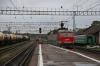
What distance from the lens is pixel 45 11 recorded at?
156 ft

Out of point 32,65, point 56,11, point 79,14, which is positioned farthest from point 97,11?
point 32,65

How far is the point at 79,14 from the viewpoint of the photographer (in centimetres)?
4744

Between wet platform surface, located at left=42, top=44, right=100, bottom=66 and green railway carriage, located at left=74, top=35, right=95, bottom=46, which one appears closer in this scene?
wet platform surface, located at left=42, top=44, right=100, bottom=66

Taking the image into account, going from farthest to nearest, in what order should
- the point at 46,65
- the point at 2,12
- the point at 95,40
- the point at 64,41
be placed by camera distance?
1. the point at 95,40
2. the point at 2,12
3. the point at 64,41
4. the point at 46,65

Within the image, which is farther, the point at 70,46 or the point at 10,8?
the point at 10,8

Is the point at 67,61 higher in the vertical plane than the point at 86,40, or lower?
lower

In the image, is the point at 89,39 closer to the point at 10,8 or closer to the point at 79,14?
the point at 79,14

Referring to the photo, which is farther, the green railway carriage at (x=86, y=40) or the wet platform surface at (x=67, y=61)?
the green railway carriage at (x=86, y=40)

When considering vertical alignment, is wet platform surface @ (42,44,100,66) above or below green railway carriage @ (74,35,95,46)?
below

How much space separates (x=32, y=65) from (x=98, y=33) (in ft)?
151

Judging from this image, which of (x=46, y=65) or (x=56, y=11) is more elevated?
(x=56, y=11)

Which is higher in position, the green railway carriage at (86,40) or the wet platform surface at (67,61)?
the green railway carriage at (86,40)

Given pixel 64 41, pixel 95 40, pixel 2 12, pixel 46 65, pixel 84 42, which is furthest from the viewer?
pixel 95 40

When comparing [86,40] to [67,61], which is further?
[86,40]
